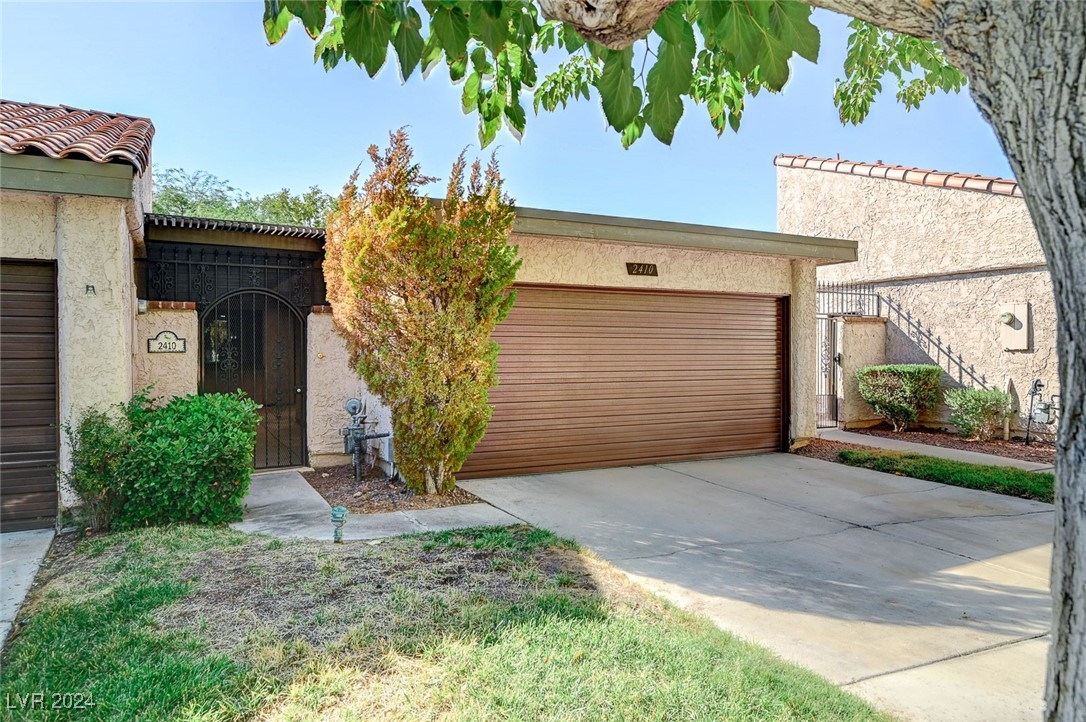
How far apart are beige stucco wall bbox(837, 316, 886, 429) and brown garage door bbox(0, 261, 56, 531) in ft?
45.1

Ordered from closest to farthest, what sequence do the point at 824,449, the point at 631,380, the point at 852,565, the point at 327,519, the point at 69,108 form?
the point at 852,565, the point at 327,519, the point at 69,108, the point at 631,380, the point at 824,449

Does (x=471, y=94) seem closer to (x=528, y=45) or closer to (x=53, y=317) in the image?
(x=528, y=45)

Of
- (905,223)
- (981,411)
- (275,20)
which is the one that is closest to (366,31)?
(275,20)

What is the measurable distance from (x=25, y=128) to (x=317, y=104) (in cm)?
927

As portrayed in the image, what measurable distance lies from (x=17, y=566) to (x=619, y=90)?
5701mm

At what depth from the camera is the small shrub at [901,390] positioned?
1317cm

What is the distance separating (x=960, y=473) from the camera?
8.84 meters

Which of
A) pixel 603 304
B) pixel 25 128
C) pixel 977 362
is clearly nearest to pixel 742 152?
pixel 977 362

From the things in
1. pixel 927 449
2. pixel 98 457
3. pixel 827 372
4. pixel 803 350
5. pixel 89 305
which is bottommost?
pixel 927 449

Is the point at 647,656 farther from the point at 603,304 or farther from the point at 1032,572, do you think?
the point at 603,304

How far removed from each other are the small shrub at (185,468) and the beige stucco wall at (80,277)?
0.61m

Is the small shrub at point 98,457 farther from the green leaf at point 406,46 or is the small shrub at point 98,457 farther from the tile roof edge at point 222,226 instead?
the green leaf at point 406,46

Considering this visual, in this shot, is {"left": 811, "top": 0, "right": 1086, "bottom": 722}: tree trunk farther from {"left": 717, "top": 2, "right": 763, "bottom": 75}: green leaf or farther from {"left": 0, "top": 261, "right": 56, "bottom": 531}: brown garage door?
{"left": 0, "top": 261, "right": 56, "bottom": 531}: brown garage door

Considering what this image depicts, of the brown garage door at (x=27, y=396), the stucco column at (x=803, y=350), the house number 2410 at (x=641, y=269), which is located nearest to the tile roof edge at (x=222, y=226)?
the brown garage door at (x=27, y=396)
